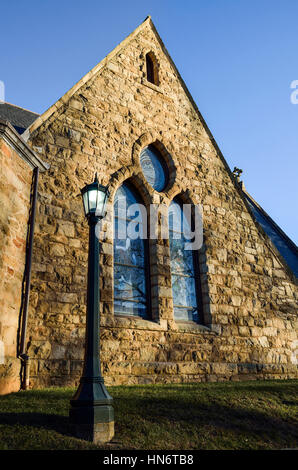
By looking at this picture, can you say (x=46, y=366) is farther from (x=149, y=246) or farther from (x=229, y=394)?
(x=149, y=246)

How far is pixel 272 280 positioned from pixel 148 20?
815 centimetres

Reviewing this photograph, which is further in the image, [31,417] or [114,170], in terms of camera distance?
[114,170]

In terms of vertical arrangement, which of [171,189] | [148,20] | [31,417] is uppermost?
[148,20]

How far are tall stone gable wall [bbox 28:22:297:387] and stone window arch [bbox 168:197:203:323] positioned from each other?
0.78 ft

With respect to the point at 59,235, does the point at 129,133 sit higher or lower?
higher

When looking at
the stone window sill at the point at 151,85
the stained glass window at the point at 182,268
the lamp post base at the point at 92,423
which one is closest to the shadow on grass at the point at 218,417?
the lamp post base at the point at 92,423

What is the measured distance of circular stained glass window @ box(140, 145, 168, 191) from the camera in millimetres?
9875

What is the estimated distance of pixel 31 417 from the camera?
448 centimetres

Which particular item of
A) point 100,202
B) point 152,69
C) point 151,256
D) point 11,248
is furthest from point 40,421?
point 152,69

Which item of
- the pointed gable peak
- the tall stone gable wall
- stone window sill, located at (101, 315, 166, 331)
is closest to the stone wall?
the tall stone gable wall

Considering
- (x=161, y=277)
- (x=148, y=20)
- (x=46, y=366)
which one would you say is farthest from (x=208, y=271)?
(x=148, y=20)

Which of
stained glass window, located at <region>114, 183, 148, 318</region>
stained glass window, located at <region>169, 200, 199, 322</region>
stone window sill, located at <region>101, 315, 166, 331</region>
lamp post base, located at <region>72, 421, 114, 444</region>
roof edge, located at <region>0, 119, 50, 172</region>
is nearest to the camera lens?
lamp post base, located at <region>72, 421, 114, 444</region>

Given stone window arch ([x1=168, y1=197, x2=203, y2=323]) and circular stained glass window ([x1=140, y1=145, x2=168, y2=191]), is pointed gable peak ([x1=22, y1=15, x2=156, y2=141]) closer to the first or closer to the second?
circular stained glass window ([x1=140, y1=145, x2=168, y2=191])

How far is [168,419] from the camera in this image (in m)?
4.92
